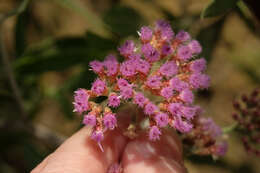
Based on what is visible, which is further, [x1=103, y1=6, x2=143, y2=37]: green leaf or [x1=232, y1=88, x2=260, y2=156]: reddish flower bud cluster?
[x1=103, y1=6, x2=143, y2=37]: green leaf

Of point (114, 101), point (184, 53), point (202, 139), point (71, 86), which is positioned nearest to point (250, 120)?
point (202, 139)

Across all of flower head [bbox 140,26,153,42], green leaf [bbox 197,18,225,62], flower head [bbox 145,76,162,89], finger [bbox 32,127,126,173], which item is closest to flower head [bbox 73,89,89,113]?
finger [bbox 32,127,126,173]

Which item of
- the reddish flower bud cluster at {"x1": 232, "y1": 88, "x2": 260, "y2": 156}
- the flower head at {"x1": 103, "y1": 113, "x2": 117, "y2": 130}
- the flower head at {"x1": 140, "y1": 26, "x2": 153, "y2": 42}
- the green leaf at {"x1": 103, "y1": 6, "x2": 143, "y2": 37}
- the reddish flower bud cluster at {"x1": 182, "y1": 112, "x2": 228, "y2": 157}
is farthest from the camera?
the green leaf at {"x1": 103, "y1": 6, "x2": 143, "y2": 37}

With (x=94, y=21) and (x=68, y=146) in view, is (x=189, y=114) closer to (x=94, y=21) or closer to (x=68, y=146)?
(x=68, y=146)

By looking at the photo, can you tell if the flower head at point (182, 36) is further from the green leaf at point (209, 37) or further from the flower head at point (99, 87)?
the green leaf at point (209, 37)

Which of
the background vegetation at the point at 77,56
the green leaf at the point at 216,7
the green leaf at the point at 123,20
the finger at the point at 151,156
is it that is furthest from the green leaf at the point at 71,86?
the green leaf at the point at 216,7

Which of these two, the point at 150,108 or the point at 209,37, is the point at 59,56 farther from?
the point at 150,108

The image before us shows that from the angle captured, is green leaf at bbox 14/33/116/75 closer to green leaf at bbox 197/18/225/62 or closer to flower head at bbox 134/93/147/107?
green leaf at bbox 197/18/225/62
